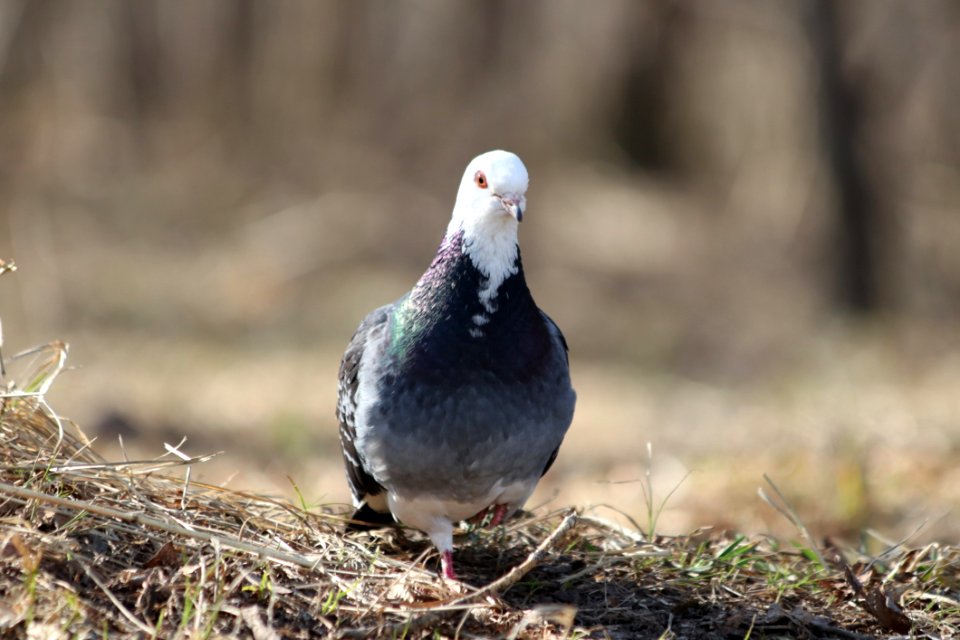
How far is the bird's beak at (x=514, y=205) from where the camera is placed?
3.62 m

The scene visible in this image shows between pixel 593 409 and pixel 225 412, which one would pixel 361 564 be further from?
pixel 593 409

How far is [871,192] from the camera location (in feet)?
36.4

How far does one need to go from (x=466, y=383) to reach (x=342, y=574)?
681 mm

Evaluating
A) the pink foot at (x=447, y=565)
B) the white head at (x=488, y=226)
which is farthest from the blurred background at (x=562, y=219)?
the white head at (x=488, y=226)

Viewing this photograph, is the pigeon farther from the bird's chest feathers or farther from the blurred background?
the blurred background

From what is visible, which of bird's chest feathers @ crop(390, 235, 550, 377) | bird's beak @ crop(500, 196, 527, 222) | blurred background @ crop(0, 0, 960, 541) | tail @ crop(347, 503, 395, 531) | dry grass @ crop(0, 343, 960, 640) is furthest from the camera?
blurred background @ crop(0, 0, 960, 541)

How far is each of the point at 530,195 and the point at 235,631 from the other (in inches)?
421

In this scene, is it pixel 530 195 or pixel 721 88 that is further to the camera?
pixel 721 88

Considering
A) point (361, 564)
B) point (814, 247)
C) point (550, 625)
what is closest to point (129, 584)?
point (361, 564)

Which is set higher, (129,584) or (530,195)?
(530,195)

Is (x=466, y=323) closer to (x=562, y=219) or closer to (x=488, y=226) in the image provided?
(x=488, y=226)

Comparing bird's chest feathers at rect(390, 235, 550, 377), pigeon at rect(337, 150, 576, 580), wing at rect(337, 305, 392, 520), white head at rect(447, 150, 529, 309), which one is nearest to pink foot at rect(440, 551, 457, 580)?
pigeon at rect(337, 150, 576, 580)

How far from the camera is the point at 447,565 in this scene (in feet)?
12.3

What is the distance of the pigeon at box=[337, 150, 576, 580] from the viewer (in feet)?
12.1
